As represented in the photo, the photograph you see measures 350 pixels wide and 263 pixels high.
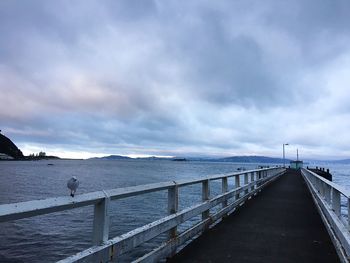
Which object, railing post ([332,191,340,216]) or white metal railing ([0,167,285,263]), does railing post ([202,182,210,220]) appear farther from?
railing post ([332,191,340,216])

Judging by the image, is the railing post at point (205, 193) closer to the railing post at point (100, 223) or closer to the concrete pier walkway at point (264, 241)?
the concrete pier walkway at point (264, 241)

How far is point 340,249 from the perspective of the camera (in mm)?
6680

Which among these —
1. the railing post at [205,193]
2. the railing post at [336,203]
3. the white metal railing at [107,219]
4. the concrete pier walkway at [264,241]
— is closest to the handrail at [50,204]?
the white metal railing at [107,219]

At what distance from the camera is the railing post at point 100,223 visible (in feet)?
14.3

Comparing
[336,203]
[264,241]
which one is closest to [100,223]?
[264,241]

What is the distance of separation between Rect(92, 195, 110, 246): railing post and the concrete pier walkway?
7.96 feet

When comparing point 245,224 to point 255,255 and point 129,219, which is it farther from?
point 129,219

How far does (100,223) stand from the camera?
4391 millimetres

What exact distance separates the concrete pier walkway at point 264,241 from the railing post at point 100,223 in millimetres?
2428

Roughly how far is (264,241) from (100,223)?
15.9 feet

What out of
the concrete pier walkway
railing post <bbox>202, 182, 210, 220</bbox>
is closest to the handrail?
the concrete pier walkway

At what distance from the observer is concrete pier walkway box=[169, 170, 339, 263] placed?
6.72 metres

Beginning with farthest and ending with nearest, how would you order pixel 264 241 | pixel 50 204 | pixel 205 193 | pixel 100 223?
1. pixel 205 193
2. pixel 264 241
3. pixel 100 223
4. pixel 50 204

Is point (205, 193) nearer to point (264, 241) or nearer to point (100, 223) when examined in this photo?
point (264, 241)
